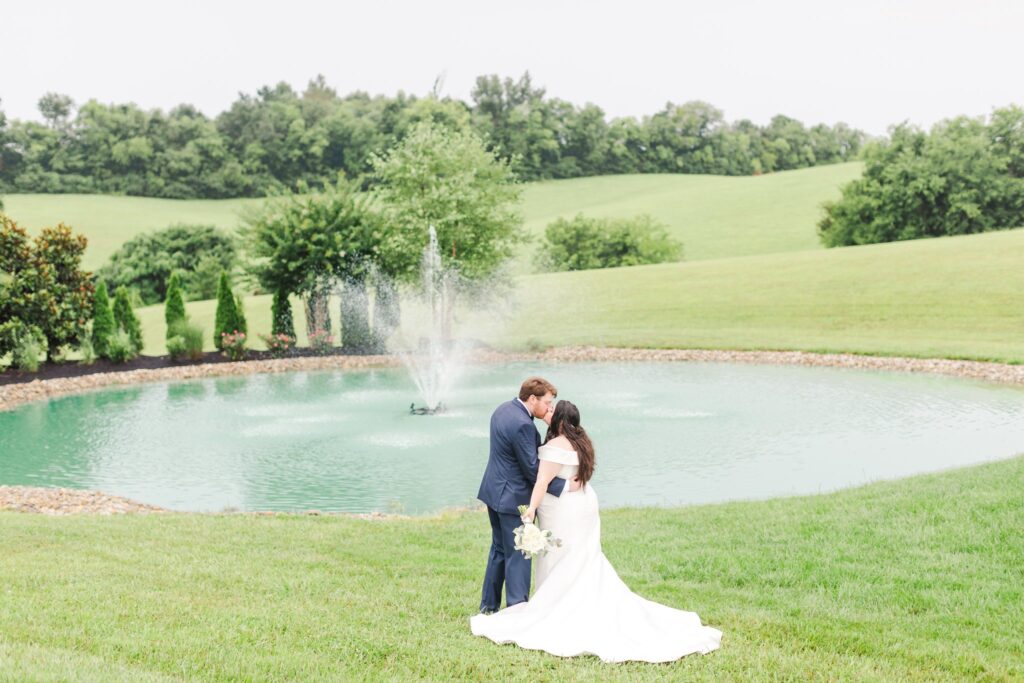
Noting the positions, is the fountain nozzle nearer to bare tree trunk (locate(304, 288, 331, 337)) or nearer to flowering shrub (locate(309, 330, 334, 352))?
flowering shrub (locate(309, 330, 334, 352))

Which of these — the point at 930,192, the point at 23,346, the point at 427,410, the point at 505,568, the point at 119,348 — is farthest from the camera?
the point at 930,192

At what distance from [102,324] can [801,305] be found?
24951 mm

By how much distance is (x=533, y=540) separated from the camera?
6188 mm

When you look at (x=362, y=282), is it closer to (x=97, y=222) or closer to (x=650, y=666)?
(x=650, y=666)

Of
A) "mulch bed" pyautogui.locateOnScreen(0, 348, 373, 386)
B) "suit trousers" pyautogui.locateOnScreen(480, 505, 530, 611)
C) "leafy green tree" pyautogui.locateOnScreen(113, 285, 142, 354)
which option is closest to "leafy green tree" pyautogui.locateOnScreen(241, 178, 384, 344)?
"mulch bed" pyautogui.locateOnScreen(0, 348, 373, 386)

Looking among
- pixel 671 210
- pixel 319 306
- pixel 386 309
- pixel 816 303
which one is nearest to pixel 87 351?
pixel 319 306

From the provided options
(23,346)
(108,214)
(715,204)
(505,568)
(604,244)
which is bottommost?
(505,568)

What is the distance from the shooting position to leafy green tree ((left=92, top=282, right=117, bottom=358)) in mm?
28141

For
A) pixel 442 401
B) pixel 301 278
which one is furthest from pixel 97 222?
pixel 442 401

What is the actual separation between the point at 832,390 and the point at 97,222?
73.5 metres

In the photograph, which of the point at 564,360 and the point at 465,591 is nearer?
the point at 465,591

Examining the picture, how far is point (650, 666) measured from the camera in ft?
19.0

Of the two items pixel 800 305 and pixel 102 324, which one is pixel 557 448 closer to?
pixel 102 324

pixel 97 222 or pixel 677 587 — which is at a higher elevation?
pixel 97 222
